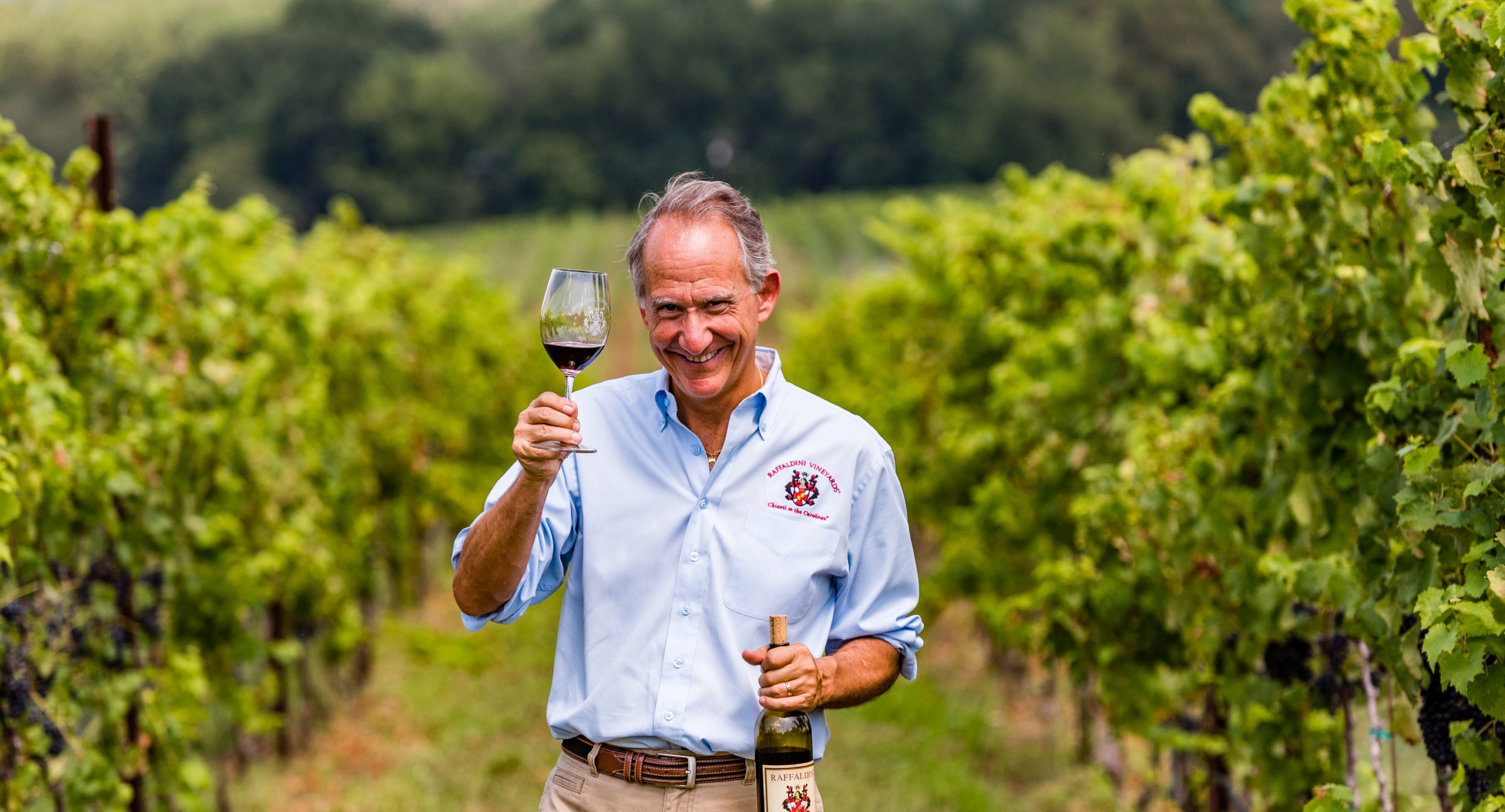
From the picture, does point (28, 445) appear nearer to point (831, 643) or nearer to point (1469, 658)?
point (831, 643)

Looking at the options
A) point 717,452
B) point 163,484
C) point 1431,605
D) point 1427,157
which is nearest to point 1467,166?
point 1427,157

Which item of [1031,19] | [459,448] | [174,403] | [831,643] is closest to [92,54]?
[459,448]

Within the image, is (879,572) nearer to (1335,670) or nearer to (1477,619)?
(1477,619)

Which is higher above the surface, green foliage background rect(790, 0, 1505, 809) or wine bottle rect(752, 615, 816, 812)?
green foliage background rect(790, 0, 1505, 809)

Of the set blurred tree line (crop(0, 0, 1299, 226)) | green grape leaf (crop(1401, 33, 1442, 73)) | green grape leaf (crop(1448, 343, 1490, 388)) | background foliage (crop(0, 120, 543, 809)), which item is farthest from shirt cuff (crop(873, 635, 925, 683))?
blurred tree line (crop(0, 0, 1299, 226))

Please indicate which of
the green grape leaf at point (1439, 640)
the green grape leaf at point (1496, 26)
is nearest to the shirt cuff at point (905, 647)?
the green grape leaf at point (1439, 640)

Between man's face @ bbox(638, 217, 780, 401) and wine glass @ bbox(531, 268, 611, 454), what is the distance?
9cm

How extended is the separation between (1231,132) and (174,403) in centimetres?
397

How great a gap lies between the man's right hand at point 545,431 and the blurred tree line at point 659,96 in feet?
167

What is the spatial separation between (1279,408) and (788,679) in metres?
1.97

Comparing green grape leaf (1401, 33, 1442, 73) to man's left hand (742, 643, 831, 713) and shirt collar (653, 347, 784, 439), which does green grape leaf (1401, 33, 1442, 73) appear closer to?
shirt collar (653, 347, 784, 439)

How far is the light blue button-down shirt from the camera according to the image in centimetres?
237

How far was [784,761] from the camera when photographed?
2.29m

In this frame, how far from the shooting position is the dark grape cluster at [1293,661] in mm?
3711
